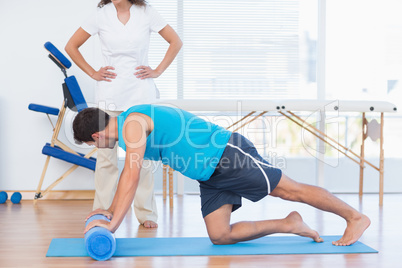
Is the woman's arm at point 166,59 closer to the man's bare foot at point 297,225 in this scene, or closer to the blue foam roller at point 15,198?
the man's bare foot at point 297,225

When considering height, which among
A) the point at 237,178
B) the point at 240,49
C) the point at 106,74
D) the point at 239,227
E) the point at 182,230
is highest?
the point at 240,49

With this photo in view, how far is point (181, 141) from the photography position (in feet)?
6.88

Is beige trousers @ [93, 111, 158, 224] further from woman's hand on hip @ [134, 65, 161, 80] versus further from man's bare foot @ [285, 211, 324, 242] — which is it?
man's bare foot @ [285, 211, 324, 242]

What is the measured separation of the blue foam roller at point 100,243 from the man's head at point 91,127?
0.36 metres

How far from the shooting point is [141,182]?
9.21ft

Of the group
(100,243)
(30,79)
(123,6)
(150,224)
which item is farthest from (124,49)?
(30,79)

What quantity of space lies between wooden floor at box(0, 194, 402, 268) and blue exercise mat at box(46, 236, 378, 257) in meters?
0.05

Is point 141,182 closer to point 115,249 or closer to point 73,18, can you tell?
point 115,249

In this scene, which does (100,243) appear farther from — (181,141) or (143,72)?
(143,72)

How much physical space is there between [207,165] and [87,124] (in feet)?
1.81

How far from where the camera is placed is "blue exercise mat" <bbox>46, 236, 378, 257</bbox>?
2.14 metres

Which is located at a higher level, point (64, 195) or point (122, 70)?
point (122, 70)

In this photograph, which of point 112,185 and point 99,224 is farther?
point 112,185

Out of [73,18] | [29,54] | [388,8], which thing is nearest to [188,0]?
[73,18]
